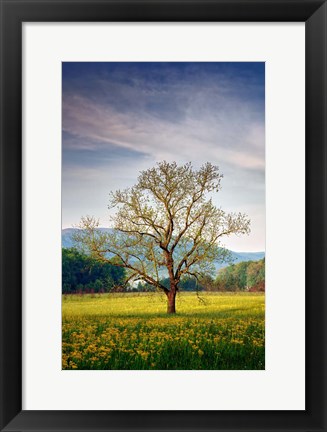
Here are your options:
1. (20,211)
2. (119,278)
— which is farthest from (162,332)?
(20,211)

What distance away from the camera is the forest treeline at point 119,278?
10.0 feet

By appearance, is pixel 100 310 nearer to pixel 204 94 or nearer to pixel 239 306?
pixel 239 306

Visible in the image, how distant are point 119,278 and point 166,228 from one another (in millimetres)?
443

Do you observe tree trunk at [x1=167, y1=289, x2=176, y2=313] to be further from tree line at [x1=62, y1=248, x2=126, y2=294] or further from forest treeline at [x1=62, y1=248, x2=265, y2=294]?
tree line at [x1=62, y1=248, x2=126, y2=294]

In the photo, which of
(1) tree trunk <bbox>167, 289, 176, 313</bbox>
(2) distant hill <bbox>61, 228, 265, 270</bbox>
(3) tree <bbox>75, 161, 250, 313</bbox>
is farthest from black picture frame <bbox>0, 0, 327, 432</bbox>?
(1) tree trunk <bbox>167, 289, 176, 313</bbox>

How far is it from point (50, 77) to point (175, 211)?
1.11 meters

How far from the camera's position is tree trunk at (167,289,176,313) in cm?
309

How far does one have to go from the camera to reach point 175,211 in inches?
126

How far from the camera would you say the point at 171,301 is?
10.2ft

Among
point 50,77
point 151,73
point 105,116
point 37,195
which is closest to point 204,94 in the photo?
point 151,73

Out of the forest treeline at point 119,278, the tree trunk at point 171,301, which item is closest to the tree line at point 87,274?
the forest treeline at point 119,278

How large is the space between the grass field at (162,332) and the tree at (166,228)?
13 centimetres

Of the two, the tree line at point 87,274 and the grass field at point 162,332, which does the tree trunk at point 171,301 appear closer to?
the grass field at point 162,332

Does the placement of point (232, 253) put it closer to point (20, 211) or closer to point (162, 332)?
point (162, 332)
